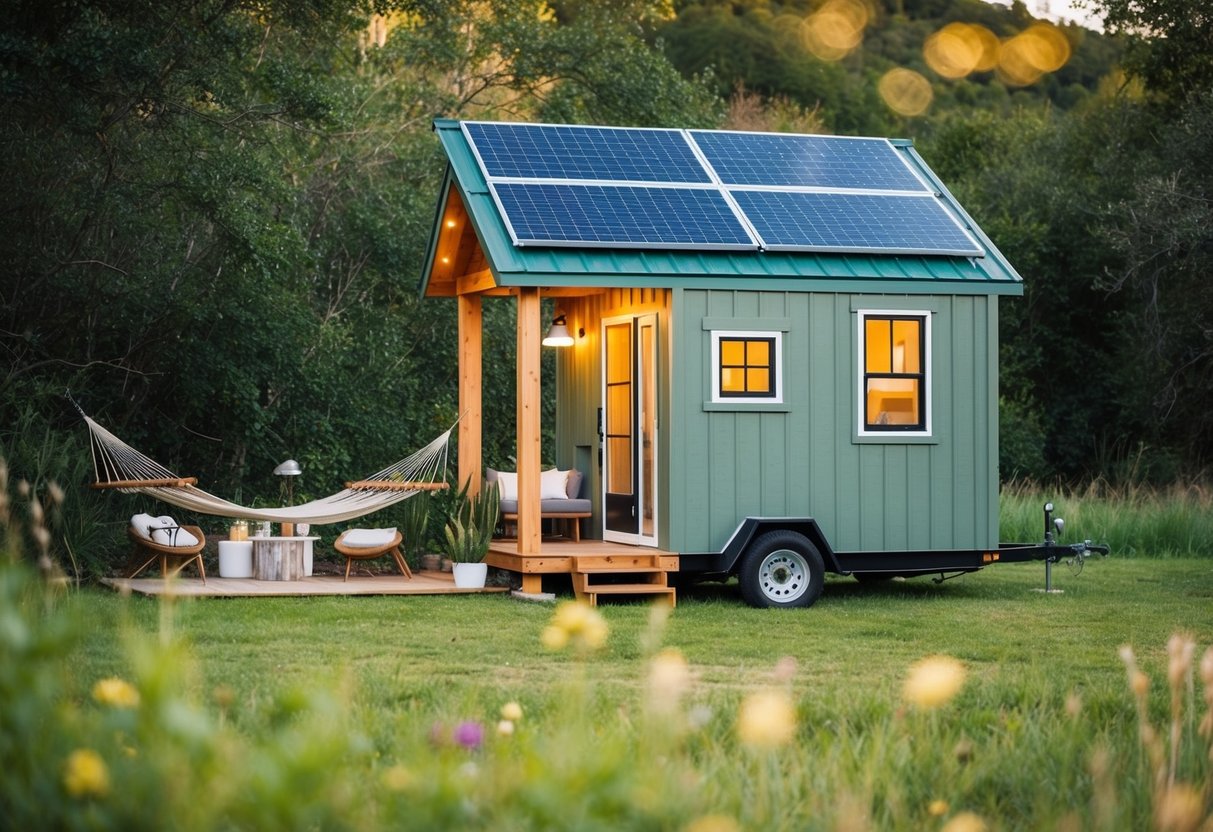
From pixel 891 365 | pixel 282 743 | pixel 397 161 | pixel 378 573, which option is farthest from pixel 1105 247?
pixel 282 743

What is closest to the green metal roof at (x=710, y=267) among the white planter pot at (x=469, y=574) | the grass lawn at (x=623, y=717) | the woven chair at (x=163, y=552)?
the white planter pot at (x=469, y=574)

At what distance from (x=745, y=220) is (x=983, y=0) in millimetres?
32469

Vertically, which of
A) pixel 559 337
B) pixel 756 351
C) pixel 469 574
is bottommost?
pixel 469 574

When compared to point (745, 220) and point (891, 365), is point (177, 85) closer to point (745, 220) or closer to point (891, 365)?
point (745, 220)

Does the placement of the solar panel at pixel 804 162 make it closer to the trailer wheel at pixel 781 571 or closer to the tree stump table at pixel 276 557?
the trailer wheel at pixel 781 571

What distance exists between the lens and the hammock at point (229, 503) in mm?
11477

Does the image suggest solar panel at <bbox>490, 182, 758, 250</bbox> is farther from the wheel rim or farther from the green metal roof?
the wheel rim

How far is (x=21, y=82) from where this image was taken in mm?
11719

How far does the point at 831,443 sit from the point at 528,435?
7.74 feet

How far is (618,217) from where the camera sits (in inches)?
469

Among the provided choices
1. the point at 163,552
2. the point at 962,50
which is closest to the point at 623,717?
the point at 163,552

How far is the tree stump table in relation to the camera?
12.9 m

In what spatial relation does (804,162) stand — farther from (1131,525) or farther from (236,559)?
(1131,525)

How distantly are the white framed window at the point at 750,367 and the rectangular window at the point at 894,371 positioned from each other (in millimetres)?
742
